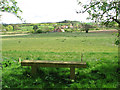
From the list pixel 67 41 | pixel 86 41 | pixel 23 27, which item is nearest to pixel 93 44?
pixel 86 41

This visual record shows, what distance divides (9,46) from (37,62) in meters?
6.59

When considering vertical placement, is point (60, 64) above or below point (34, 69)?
above

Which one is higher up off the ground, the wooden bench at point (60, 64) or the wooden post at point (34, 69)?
the wooden bench at point (60, 64)

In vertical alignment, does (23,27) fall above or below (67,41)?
above

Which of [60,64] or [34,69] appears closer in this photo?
[60,64]

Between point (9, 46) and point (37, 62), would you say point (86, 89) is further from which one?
point (9, 46)

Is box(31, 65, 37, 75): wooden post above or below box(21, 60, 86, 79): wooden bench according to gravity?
below

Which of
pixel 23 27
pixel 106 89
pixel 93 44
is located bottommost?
pixel 106 89

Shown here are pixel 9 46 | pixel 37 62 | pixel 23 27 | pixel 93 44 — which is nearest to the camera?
pixel 37 62

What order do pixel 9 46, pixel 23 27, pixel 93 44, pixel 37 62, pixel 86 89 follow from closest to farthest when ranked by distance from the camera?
pixel 86 89 < pixel 37 62 < pixel 23 27 < pixel 93 44 < pixel 9 46

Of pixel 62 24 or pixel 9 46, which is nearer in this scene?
pixel 62 24

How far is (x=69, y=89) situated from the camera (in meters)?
3.73

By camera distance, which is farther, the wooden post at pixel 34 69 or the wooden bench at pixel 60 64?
the wooden post at pixel 34 69

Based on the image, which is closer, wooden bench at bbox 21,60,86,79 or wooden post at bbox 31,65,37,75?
wooden bench at bbox 21,60,86,79
